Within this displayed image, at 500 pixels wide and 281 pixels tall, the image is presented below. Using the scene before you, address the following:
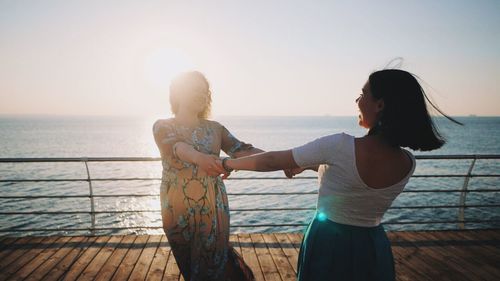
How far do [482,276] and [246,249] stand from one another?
285cm

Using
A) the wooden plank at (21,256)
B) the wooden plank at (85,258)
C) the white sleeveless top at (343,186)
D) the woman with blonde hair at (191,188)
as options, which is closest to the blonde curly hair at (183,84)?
the woman with blonde hair at (191,188)

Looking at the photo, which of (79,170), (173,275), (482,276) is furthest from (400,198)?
(79,170)

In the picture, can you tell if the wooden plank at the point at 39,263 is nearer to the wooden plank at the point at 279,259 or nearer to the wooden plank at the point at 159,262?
the wooden plank at the point at 159,262

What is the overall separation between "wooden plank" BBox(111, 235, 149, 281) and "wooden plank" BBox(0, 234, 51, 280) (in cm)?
119

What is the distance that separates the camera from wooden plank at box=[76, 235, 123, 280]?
3.64 metres

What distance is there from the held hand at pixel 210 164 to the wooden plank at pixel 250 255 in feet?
6.49

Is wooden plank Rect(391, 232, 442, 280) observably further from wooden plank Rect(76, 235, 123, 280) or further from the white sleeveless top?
wooden plank Rect(76, 235, 123, 280)

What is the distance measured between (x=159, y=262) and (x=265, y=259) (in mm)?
1341

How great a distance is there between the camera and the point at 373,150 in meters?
1.48

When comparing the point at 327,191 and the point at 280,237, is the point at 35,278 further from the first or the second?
the point at 327,191

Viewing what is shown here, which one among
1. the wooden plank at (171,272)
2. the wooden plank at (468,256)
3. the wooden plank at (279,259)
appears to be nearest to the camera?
the wooden plank at (171,272)

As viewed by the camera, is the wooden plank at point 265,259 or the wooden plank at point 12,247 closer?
the wooden plank at point 265,259

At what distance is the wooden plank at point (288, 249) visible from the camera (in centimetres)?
405

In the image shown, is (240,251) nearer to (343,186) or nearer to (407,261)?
(407,261)
